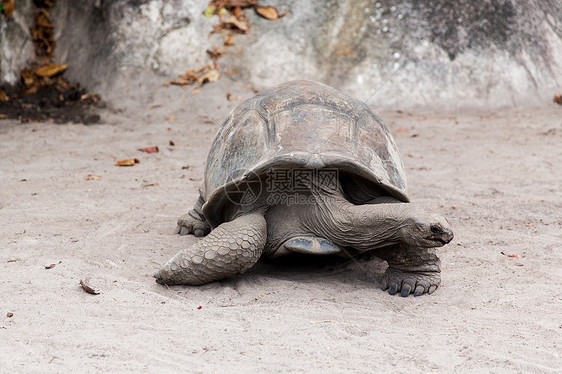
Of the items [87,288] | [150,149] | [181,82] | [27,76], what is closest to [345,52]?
[181,82]

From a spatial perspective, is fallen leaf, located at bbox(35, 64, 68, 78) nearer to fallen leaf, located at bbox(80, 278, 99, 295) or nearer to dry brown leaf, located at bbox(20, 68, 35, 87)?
dry brown leaf, located at bbox(20, 68, 35, 87)

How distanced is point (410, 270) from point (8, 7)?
6.92 metres

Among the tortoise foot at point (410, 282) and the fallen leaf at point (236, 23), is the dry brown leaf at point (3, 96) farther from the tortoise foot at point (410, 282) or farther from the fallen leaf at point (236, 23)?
the tortoise foot at point (410, 282)

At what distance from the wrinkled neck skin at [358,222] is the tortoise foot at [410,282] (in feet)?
0.76

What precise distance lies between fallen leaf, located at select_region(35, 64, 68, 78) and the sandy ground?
2.70 m

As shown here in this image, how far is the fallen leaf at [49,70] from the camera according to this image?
806cm

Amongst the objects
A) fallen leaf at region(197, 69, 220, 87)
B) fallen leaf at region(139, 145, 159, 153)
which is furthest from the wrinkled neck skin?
→ fallen leaf at region(197, 69, 220, 87)

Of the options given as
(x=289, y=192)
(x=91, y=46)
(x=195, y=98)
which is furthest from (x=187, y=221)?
(x=91, y=46)

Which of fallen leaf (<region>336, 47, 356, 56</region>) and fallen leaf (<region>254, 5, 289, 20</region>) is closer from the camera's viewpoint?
fallen leaf (<region>336, 47, 356, 56</region>)

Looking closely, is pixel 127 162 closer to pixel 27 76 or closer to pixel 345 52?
pixel 27 76

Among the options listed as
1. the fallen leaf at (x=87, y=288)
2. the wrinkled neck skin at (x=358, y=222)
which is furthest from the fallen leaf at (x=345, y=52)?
the fallen leaf at (x=87, y=288)

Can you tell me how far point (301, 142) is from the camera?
312 centimetres

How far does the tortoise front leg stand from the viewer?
10.0ft

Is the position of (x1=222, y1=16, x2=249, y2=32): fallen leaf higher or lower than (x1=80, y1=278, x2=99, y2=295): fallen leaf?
higher
